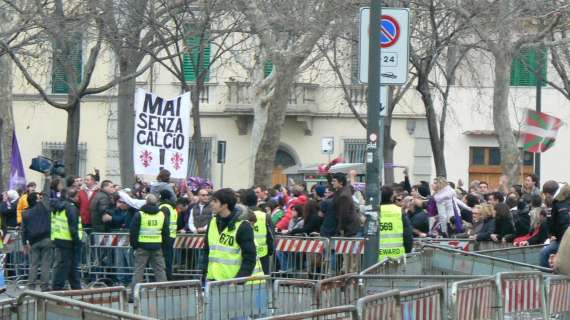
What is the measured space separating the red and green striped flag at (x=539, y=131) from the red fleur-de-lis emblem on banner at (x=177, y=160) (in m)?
7.55

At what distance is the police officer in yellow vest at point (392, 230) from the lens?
16.1 meters

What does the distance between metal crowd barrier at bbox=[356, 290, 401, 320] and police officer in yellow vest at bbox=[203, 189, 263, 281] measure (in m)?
2.19

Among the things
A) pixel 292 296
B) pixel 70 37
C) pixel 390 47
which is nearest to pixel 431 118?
pixel 70 37

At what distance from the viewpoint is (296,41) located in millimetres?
26938

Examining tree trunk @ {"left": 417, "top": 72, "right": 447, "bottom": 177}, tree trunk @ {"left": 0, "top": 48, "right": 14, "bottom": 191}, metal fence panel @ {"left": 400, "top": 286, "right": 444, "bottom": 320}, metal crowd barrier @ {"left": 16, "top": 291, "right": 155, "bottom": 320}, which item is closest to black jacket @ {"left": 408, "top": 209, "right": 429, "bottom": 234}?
tree trunk @ {"left": 417, "top": 72, "right": 447, "bottom": 177}

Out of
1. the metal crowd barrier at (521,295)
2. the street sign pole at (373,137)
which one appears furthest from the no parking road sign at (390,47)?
the metal crowd barrier at (521,295)

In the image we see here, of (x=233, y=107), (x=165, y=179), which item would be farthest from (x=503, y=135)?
(x=233, y=107)

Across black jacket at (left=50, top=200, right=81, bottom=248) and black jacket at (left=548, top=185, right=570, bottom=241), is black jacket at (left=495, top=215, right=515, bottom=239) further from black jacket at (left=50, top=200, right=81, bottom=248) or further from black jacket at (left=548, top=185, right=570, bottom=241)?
black jacket at (left=50, top=200, right=81, bottom=248)

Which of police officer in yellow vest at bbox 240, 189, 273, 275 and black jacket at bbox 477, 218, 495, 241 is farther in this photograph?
black jacket at bbox 477, 218, 495, 241

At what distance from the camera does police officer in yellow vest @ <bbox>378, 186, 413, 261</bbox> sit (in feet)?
52.7

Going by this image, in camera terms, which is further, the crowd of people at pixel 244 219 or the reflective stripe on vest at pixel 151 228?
the reflective stripe on vest at pixel 151 228

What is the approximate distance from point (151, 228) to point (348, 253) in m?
2.89

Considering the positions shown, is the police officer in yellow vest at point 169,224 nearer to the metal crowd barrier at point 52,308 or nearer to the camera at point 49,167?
the camera at point 49,167

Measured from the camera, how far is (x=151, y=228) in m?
17.6
